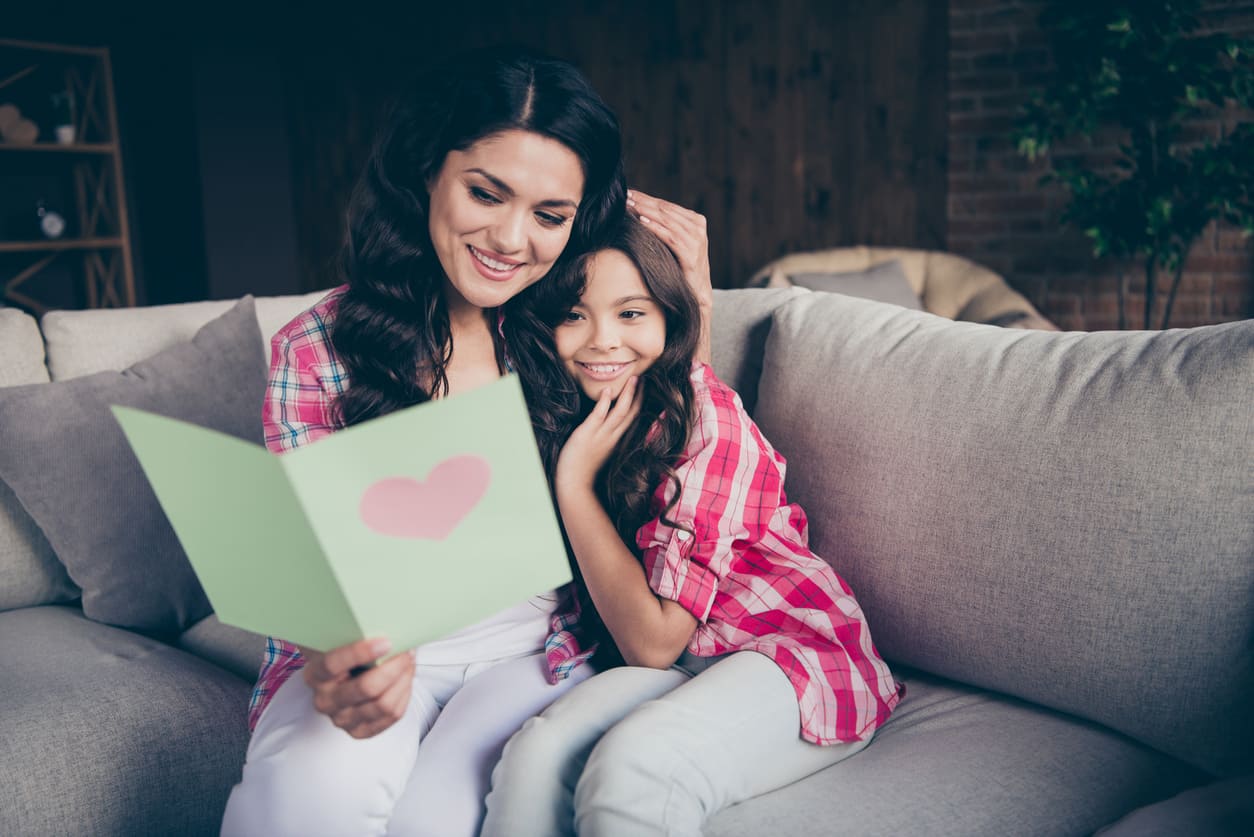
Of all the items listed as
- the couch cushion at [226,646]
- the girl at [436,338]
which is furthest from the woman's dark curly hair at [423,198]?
the couch cushion at [226,646]

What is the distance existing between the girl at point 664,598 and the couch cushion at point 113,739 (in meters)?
0.52

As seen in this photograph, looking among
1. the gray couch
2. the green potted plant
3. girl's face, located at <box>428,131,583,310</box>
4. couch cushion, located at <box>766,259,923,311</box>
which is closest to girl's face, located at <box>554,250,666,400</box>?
girl's face, located at <box>428,131,583,310</box>

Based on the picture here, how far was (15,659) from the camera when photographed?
1449mm

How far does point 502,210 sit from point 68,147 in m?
4.15

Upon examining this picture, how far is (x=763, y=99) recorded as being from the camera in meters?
4.63

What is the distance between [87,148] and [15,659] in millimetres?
3855

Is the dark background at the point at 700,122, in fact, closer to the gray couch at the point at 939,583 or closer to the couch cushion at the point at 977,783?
the gray couch at the point at 939,583

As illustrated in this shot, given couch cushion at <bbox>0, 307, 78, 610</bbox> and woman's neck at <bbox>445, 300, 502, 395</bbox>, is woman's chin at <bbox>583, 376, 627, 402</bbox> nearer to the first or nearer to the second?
woman's neck at <bbox>445, 300, 502, 395</bbox>

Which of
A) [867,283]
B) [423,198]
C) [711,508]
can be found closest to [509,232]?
[423,198]

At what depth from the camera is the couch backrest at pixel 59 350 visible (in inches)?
66.2

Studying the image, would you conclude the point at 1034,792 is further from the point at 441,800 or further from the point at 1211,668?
the point at 441,800

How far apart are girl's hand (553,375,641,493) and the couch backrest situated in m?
0.87

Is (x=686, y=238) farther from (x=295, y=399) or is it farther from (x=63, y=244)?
(x=63, y=244)

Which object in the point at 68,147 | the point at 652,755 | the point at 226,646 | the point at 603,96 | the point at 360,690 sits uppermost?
the point at 603,96
